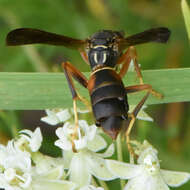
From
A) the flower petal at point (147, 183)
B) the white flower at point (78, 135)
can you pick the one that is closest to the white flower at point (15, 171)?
the white flower at point (78, 135)

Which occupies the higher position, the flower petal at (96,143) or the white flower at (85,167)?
the flower petal at (96,143)

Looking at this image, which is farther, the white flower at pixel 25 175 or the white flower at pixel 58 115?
the white flower at pixel 58 115

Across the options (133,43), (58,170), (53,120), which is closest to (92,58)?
(133,43)

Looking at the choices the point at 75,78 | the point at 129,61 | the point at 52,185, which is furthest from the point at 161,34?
the point at 52,185

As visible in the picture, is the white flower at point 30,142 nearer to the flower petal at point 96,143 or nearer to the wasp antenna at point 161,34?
the flower petal at point 96,143

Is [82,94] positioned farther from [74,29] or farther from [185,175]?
[74,29]

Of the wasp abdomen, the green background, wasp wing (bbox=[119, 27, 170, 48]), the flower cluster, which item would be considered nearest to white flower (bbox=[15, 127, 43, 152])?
the flower cluster

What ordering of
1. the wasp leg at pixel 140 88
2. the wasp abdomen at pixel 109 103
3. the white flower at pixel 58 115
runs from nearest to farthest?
the wasp abdomen at pixel 109 103 → the wasp leg at pixel 140 88 → the white flower at pixel 58 115
